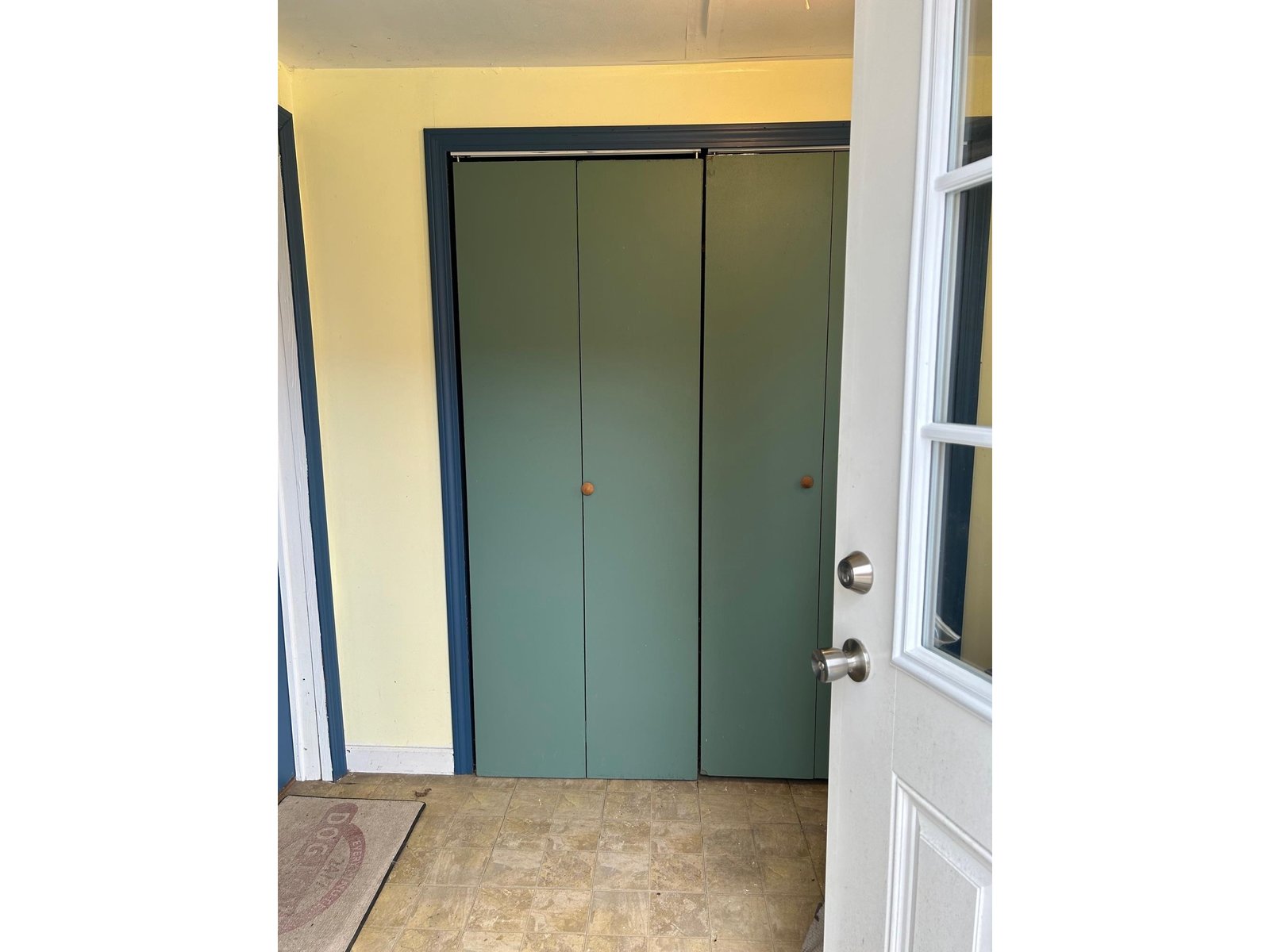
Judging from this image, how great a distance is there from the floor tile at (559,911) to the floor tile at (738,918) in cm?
33

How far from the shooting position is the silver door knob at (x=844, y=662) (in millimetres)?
872

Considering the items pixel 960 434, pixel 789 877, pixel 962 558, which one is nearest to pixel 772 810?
pixel 789 877

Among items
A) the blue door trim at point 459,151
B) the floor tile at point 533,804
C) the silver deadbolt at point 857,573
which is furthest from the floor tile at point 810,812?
the silver deadbolt at point 857,573

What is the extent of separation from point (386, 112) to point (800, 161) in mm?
1271

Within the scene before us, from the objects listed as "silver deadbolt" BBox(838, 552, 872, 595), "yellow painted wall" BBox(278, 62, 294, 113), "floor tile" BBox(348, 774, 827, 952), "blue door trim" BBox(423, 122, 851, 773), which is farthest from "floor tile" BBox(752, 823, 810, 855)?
"yellow painted wall" BBox(278, 62, 294, 113)

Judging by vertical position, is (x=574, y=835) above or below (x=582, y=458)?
Answer: below

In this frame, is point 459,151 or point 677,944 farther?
point 459,151

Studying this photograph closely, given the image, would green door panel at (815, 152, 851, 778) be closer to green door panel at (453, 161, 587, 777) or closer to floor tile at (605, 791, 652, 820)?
floor tile at (605, 791, 652, 820)

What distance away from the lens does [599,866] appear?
186 centimetres

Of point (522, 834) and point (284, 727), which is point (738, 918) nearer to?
point (522, 834)

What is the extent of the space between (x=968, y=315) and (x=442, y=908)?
1867 mm

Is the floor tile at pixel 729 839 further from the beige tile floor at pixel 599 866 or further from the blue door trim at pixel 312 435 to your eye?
the blue door trim at pixel 312 435
